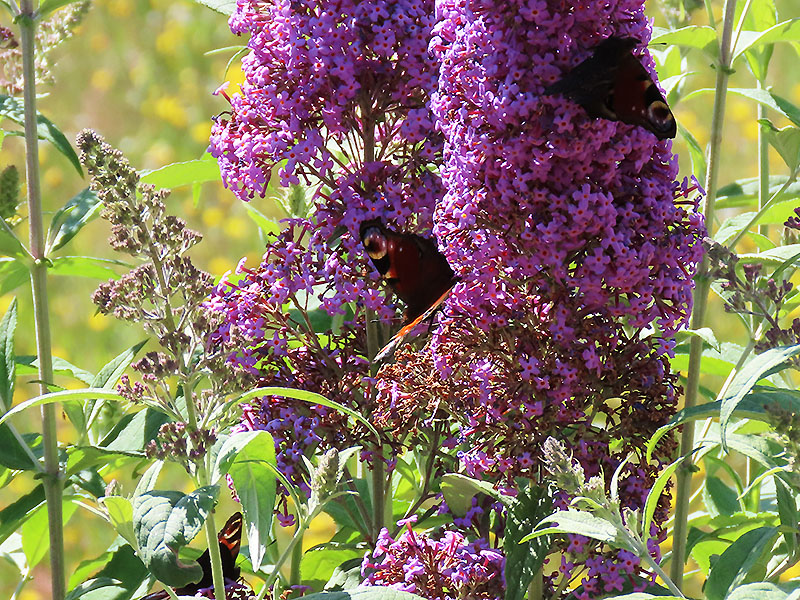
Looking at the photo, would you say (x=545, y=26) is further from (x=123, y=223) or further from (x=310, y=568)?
(x=310, y=568)

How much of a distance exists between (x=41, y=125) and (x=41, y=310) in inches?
22.7

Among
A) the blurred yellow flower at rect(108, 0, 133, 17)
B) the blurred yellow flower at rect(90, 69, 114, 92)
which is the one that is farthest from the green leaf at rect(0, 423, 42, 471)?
the blurred yellow flower at rect(108, 0, 133, 17)

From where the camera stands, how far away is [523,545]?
2420mm

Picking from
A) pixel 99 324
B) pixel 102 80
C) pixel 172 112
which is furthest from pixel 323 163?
pixel 102 80

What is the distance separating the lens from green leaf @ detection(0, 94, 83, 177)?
3158 millimetres

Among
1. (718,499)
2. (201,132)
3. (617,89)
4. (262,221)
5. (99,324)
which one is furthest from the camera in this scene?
(201,132)

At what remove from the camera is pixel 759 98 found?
2963mm

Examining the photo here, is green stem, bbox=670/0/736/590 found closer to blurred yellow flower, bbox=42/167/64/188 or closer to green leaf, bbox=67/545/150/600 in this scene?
green leaf, bbox=67/545/150/600

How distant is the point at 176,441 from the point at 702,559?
1.68 m

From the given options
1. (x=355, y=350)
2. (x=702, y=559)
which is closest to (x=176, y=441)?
(x=355, y=350)

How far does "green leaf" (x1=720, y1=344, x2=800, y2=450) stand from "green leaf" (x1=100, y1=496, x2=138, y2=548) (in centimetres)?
116

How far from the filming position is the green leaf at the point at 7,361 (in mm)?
2973

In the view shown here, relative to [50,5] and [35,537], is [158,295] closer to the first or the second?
[50,5]

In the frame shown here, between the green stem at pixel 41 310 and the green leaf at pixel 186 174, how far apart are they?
12.0 inches
